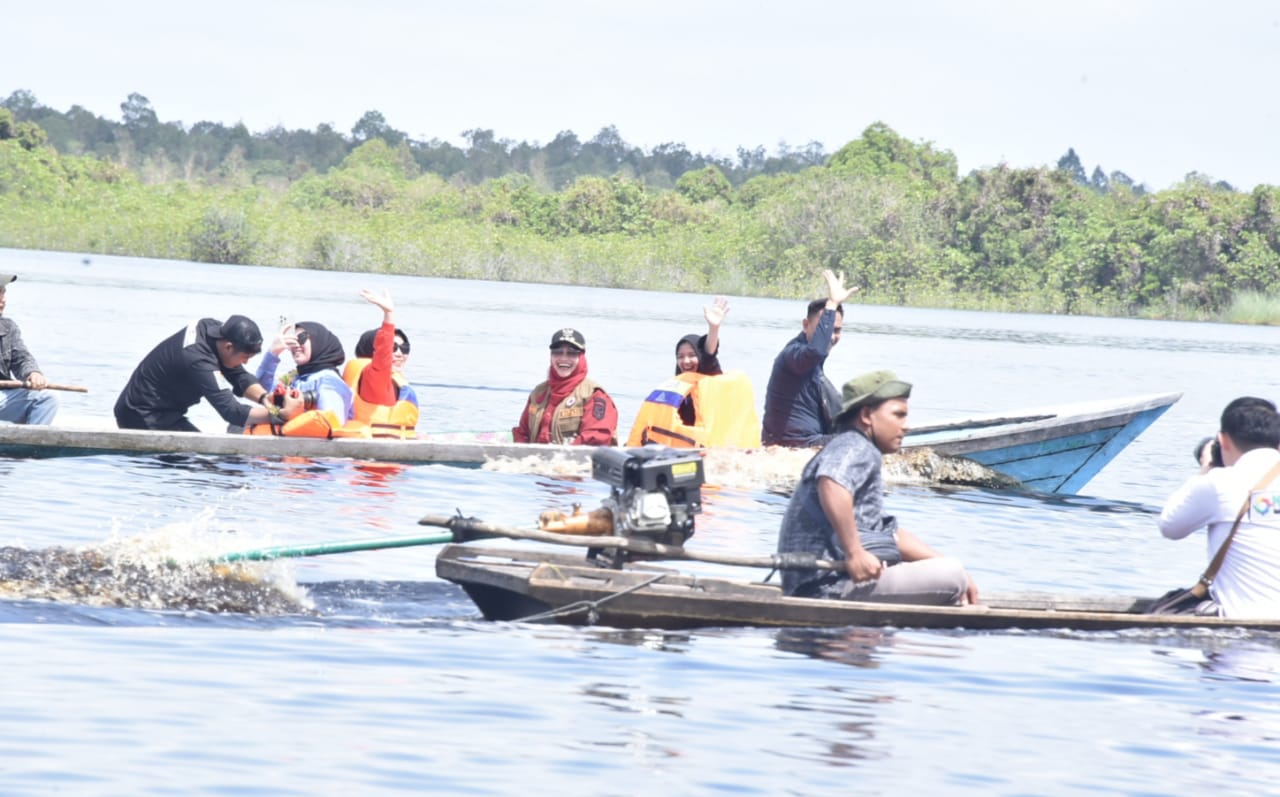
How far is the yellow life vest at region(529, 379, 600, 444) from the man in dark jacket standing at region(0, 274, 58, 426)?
3.65 metres

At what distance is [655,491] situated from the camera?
812cm

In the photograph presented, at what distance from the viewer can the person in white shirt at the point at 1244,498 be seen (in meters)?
8.52

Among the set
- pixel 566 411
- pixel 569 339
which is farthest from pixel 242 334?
pixel 566 411

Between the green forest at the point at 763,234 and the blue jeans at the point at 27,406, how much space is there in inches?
1983

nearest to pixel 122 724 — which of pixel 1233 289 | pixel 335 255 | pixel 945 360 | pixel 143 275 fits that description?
pixel 945 360

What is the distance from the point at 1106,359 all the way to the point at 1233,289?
25.1m

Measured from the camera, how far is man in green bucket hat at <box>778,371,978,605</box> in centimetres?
800

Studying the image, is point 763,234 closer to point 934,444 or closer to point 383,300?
point 934,444

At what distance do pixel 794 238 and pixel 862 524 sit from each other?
6236 cm

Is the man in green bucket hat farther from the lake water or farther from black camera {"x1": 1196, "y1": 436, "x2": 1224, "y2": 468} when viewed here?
black camera {"x1": 1196, "y1": 436, "x2": 1224, "y2": 468}

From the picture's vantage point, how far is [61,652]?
7688 millimetres

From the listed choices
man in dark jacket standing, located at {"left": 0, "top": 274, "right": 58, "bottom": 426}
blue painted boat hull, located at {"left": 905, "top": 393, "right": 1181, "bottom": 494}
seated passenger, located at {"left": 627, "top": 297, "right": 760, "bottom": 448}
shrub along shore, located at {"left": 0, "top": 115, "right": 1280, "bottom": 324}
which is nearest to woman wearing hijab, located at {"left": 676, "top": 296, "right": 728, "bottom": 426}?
seated passenger, located at {"left": 627, "top": 297, "right": 760, "bottom": 448}

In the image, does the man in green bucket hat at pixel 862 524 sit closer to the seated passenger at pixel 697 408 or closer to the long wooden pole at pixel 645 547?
the long wooden pole at pixel 645 547

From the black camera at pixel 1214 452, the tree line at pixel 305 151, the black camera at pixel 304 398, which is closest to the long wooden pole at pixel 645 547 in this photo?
the black camera at pixel 1214 452
